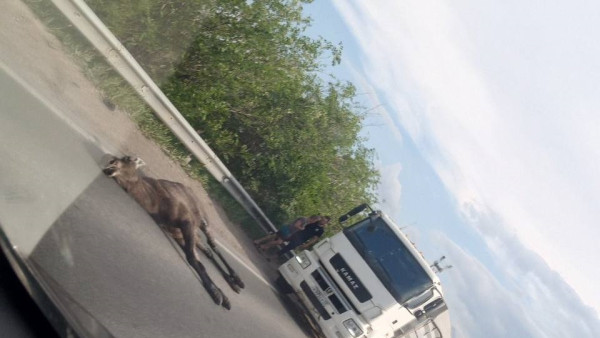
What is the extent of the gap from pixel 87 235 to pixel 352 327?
6.13 m

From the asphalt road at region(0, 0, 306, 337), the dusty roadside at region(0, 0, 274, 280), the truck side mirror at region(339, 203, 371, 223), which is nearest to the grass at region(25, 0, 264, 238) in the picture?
the dusty roadside at region(0, 0, 274, 280)

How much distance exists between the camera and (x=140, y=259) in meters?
6.93

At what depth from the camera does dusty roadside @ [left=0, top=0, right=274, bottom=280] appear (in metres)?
7.74

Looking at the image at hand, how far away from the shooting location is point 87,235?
6.08m

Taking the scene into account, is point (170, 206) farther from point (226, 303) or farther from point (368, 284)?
point (368, 284)

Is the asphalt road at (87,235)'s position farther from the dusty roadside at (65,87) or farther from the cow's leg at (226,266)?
the cow's leg at (226,266)

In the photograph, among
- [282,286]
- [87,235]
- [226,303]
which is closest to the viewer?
[87,235]

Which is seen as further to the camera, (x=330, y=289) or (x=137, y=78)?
(x=330, y=289)

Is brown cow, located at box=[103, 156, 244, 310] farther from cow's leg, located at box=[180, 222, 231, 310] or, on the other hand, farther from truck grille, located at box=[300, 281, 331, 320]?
truck grille, located at box=[300, 281, 331, 320]

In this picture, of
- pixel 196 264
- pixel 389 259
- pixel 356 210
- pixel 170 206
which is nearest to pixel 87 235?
pixel 170 206

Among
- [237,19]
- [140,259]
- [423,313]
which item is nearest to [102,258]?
[140,259]

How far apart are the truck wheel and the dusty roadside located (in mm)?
2042

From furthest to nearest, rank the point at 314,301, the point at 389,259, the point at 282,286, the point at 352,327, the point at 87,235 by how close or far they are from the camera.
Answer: the point at 282,286
the point at 389,259
the point at 314,301
the point at 352,327
the point at 87,235

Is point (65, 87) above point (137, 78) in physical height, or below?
above
